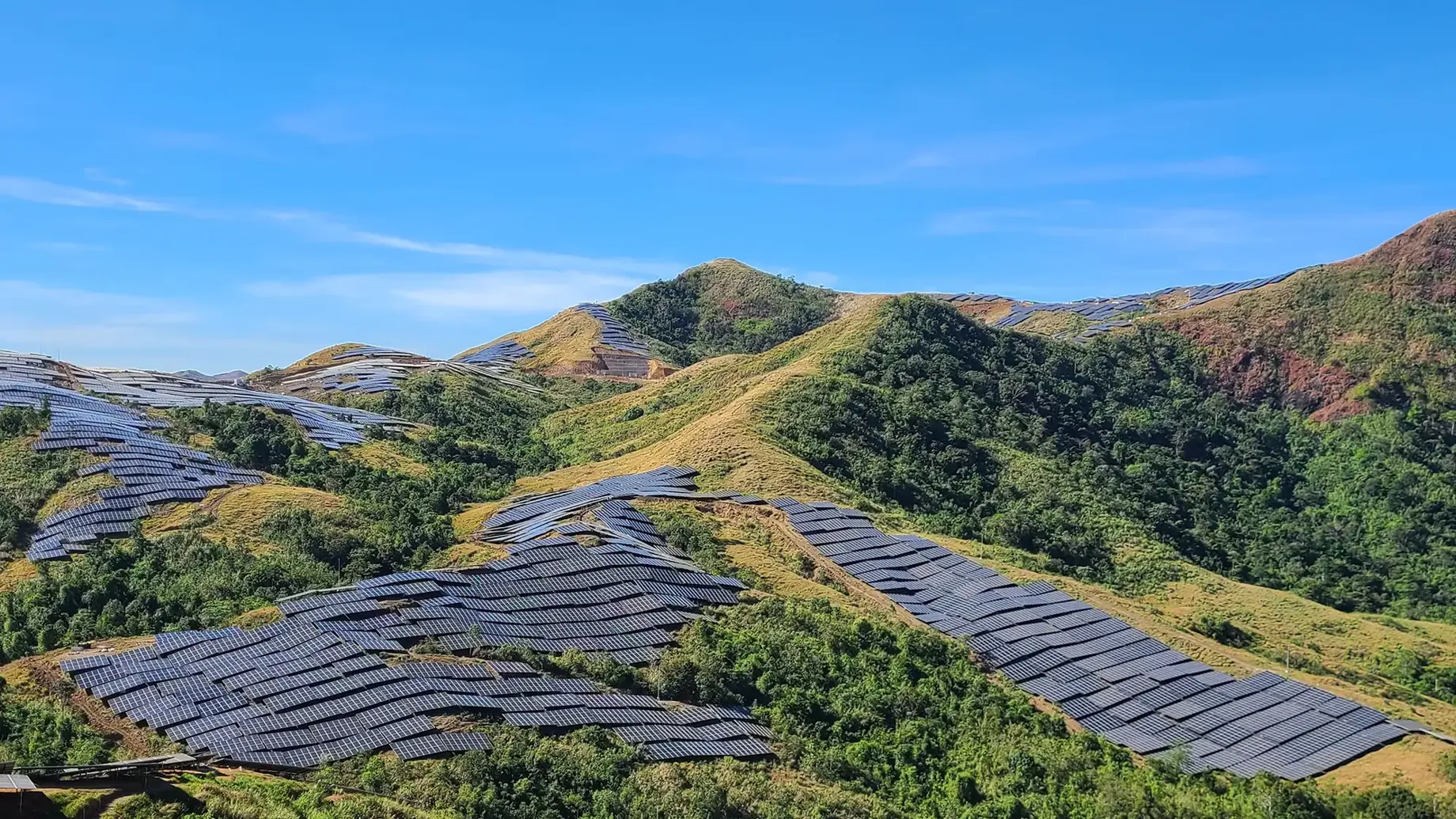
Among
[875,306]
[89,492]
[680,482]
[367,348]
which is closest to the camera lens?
[89,492]

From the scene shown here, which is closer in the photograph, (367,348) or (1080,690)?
(1080,690)

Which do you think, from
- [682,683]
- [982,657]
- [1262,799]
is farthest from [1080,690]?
[682,683]

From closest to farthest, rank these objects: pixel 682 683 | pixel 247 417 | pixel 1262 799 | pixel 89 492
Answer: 1. pixel 1262 799
2. pixel 682 683
3. pixel 89 492
4. pixel 247 417

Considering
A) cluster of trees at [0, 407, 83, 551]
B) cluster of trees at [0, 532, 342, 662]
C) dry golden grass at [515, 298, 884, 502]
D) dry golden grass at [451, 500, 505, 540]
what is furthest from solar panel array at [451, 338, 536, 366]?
cluster of trees at [0, 532, 342, 662]

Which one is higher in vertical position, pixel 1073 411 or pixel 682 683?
pixel 1073 411

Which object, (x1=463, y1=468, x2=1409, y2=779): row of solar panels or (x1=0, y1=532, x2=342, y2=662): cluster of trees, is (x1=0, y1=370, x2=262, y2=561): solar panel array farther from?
(x1=463, y1=468, x2=1409, y2=779): row of solar panels

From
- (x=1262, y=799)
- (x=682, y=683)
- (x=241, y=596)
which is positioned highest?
(x=241, y=596)

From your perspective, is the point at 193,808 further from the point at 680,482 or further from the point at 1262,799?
the point at 680,482

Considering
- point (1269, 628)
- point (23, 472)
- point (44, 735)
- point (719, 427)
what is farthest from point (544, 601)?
point (1269, 628)
